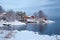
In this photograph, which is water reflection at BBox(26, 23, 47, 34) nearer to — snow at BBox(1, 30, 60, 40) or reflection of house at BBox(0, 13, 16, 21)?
snow at BBox(1, 30, 60, 40)

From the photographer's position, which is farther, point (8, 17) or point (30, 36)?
point (8, 17)

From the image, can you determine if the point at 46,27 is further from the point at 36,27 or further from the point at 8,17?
the point at 8,17

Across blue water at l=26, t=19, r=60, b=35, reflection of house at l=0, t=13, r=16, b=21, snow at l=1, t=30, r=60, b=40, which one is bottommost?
snow at l=1, t=30, r=60, b=40

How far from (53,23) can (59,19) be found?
0.39 feet

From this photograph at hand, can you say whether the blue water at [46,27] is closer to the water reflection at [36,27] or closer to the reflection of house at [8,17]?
the water reflection at [36,27]

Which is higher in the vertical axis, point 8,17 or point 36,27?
point 8,17

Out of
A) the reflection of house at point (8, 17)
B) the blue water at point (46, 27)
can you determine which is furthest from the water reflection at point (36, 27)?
the reflection of house at point (8, 17)

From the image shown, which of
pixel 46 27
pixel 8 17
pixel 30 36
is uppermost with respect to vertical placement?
pixel 8 17

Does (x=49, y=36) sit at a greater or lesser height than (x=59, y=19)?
lesser

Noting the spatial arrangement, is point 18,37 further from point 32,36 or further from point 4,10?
point 4,10

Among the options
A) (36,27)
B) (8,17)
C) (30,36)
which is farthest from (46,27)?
(8,17)

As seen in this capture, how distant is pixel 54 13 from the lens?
3322 millimetres

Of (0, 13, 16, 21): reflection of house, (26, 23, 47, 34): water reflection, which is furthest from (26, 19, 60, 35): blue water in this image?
(0, 13, 16, 21): reflection of house

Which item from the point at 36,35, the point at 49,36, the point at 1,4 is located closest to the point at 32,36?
the point at 36,35
